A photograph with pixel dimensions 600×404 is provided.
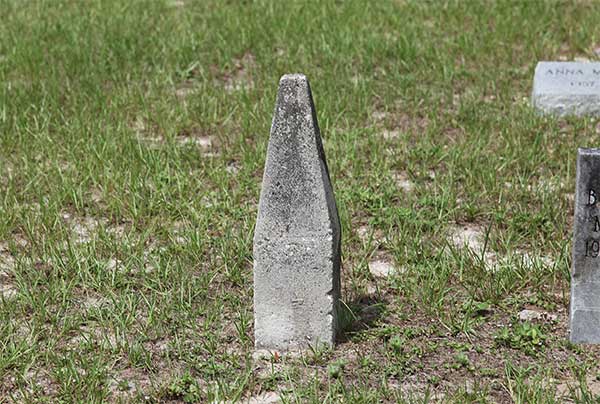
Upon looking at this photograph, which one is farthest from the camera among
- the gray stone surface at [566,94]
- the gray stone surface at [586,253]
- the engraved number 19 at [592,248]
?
the gray stone surface at [566,94]

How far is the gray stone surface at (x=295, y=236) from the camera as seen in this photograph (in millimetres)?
3838

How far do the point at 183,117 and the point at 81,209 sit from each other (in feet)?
4.58

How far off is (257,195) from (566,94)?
7.96 ft

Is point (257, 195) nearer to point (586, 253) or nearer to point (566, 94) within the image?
point (586, 253)

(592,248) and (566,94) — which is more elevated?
(592,248)

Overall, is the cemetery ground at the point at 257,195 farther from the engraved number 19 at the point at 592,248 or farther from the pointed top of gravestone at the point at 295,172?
the pointed top of gravestone at the point at 295,172

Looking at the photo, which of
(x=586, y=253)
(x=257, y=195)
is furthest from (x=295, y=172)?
(x=257, y=195)

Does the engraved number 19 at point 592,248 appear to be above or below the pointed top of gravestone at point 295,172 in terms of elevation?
below

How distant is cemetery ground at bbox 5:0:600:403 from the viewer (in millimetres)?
4020

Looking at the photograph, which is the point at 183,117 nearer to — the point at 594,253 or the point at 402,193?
the point at 402,193

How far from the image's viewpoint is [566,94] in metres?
6.79

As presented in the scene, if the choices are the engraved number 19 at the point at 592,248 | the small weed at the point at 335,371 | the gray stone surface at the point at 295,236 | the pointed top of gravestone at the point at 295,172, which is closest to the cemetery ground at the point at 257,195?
the small weed at the point at 335,371

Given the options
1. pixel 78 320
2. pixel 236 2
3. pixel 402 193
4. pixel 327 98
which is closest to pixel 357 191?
pixel 402 193

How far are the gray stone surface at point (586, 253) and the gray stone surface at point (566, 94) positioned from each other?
3.00 meters
